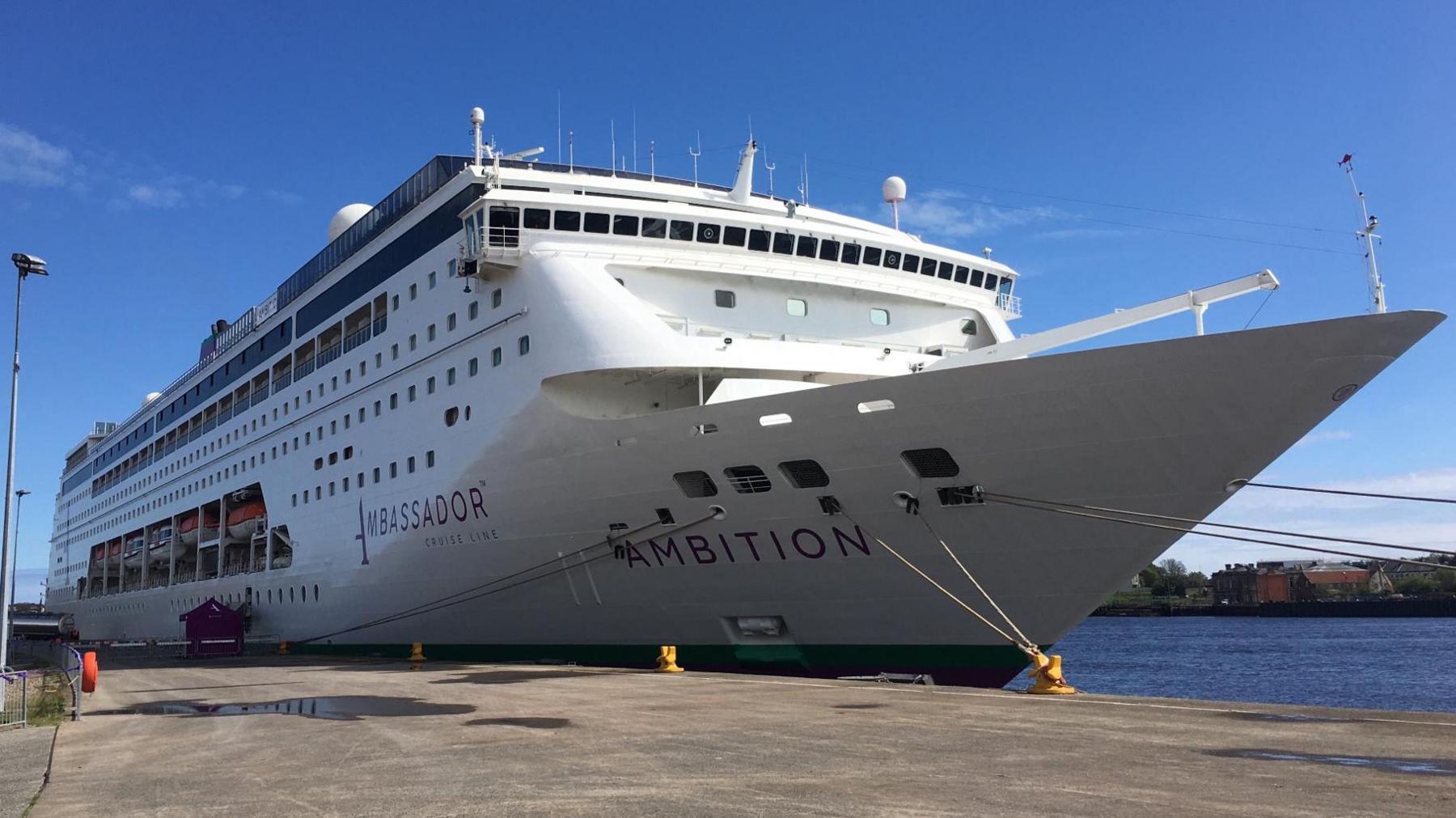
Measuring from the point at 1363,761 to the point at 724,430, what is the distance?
8.41 meters

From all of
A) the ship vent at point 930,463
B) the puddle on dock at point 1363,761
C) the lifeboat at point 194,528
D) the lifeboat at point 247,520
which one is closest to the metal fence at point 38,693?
the lifeboat at point 247,520

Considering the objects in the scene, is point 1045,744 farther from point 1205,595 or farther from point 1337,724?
point 1205,595

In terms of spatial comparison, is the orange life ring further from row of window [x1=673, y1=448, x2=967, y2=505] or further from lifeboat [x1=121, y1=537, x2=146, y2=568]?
lifeboat [x1=121, y1=537, x2=146, y2=568]

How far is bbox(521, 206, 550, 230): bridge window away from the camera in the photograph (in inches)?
673

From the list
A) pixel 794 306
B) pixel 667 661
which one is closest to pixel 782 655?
pixel 667 661

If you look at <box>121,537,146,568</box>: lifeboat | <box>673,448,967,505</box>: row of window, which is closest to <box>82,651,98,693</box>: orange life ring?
<box>673,448,967,505</box>: row of window

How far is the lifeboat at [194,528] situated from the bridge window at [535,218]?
73.8 feet

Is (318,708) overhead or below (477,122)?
below

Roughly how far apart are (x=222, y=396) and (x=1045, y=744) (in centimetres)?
3380

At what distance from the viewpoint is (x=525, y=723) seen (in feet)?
30.2

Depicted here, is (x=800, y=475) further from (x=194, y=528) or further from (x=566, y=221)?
(x=194, y=528)

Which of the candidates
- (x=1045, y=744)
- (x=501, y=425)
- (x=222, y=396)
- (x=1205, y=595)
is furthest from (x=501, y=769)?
(x=1205, y=595)

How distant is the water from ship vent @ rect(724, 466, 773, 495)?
9164mm

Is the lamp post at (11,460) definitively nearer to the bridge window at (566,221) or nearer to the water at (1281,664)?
the bridge window at (566,221)
